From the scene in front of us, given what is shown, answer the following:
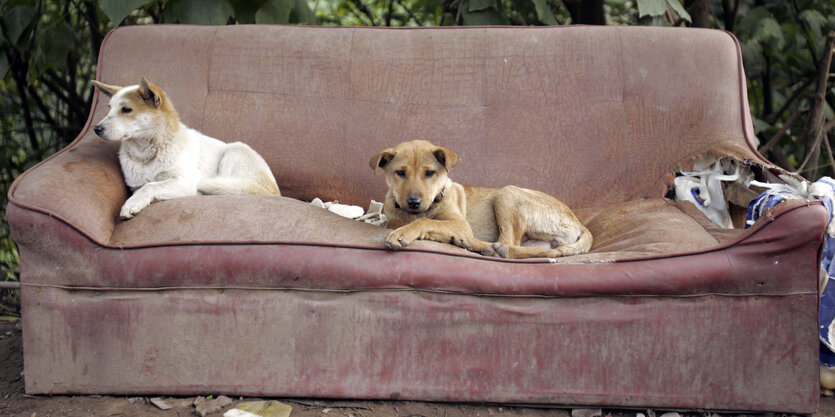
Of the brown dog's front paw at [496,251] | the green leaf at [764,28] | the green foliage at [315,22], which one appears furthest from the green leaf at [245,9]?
the green leaf at [764,28]

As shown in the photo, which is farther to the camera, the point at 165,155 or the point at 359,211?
the point at 359,211

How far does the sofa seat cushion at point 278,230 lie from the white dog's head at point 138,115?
20.9 inches

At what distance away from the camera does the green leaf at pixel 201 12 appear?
4.52 m

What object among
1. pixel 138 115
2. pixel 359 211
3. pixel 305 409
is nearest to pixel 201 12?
pixel 138 115

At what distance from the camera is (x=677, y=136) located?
13.0 feet

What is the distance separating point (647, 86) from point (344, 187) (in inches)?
78.2

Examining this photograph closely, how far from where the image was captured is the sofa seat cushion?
2900 millimetres

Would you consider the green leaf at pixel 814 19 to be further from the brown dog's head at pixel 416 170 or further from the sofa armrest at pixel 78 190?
the sofa armrest at pixel 78 190

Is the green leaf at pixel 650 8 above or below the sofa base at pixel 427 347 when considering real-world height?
above

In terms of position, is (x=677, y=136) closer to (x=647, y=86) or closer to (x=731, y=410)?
(x=647, y=86)

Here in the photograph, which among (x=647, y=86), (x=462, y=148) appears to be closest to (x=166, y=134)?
(x=462, y=148)

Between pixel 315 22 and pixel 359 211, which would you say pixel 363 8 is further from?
pixel 359 211

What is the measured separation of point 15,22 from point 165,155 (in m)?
2.00

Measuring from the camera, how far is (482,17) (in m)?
4.92
